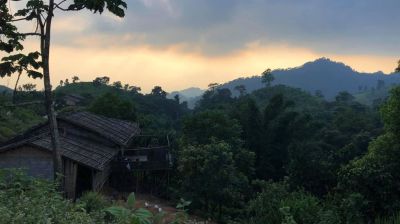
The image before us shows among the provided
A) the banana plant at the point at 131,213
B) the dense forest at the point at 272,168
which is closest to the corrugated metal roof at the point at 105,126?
the dense forest at the point at 272,168

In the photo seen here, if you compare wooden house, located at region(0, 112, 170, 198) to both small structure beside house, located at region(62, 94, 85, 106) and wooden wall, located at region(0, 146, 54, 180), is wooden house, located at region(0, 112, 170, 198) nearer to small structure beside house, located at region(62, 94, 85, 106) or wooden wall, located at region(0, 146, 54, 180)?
wooden wall, located at region(0, 146, 54, 180)

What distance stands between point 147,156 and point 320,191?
1512cm

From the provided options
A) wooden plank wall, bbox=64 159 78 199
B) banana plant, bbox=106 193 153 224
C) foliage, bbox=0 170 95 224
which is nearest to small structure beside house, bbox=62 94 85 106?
wooden plank wall, bbox=64 159 78 199

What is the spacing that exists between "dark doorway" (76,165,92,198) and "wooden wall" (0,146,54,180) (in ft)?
11.1

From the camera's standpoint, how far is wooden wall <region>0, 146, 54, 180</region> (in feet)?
71.4

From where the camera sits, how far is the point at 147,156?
1255 inches

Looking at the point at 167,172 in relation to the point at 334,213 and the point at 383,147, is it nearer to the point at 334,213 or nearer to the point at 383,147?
the point at 383,147

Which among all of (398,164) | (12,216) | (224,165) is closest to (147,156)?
(224,165)

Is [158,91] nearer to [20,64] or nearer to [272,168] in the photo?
[272,168]

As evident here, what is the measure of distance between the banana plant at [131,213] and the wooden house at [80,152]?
1469cm

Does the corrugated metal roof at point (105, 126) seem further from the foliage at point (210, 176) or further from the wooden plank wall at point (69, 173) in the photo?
the wooden plank wall at point (69, 173)

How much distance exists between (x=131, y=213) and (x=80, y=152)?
2018 cm

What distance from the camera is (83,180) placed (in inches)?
990

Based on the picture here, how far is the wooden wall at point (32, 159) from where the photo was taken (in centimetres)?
2175
